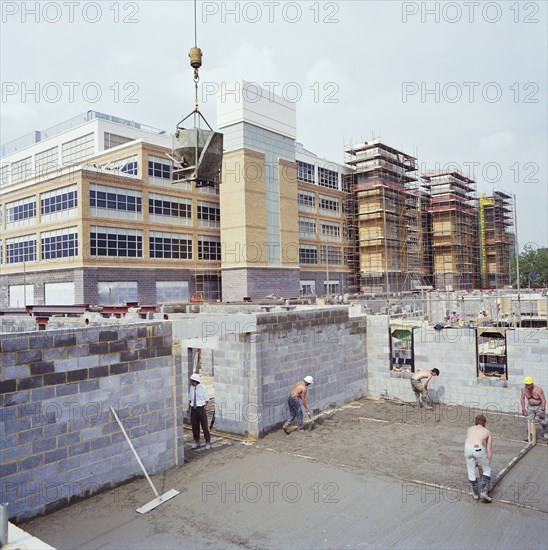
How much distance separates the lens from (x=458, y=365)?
1562 centimetres

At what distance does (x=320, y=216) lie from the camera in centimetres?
5312

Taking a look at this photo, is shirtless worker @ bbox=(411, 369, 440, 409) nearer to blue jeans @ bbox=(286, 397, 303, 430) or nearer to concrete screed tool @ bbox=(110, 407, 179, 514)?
blue jeans @ bbox=(286, 397, 303, 430)

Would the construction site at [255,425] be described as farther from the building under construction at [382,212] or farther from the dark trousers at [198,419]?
the building under construction at [382,212]

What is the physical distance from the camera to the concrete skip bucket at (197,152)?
1141 cm

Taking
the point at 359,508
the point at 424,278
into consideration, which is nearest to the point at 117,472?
the point at 359,508

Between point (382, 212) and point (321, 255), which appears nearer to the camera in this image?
point (321, 255)

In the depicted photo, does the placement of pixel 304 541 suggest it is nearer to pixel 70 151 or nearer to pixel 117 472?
pixel 117 472

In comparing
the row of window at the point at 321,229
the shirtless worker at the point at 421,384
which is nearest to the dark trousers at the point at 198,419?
the shirtless worker at the point at 421,384

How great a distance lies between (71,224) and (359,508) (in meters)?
31.7

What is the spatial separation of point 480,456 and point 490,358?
7.89 meters

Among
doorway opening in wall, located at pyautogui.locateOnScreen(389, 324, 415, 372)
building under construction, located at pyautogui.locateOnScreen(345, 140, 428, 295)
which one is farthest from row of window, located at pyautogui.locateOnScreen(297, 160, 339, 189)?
doorway opening in wall, located at pyautogui.locateOnScreen(389, 324, 415, 372)

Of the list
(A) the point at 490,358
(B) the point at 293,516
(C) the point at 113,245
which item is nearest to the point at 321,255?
(C) the point at 113,245

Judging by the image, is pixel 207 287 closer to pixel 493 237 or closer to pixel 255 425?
pixel 255 425

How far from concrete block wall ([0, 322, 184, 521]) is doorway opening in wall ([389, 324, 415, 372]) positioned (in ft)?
30.0
